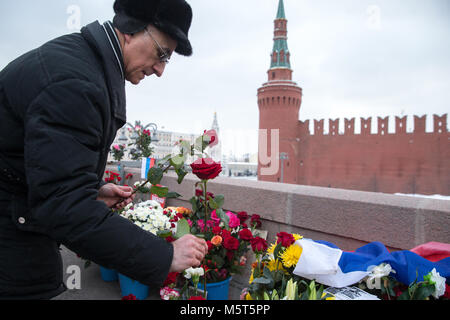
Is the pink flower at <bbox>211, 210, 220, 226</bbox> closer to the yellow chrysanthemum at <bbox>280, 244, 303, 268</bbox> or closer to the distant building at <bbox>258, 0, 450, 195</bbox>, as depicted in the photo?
the yellow chrysanthemum at <bbox>280, 244, 303, 268</bbox>

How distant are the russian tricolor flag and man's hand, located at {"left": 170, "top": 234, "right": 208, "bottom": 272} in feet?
1.32

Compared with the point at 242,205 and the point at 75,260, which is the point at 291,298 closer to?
the point at 242,205

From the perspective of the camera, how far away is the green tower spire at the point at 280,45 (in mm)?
35125

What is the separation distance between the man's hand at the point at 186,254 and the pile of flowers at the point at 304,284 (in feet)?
0.81

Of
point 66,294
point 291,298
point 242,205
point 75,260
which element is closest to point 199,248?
point 291,298

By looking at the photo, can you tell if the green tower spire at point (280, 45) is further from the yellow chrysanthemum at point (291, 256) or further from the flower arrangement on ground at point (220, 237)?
the yellow chrysanthemum at point (291, 256)

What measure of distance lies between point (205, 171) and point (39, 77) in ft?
2.47

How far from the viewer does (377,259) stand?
1.11 meters

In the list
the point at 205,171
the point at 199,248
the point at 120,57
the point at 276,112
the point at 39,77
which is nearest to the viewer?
the point at 39,77

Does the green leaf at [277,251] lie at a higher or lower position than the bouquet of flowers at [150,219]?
higher

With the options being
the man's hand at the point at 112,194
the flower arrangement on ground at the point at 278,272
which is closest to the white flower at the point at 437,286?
the flower arrangement on ground at the point at 278,272

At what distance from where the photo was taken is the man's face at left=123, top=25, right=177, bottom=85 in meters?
1.11

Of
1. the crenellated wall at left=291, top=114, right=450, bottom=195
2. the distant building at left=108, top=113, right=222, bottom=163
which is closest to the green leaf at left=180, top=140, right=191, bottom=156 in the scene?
the distant building at left=108, top=113, right=222, bottom=163

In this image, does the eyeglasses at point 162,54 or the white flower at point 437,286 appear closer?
the white flower at point 437,286
